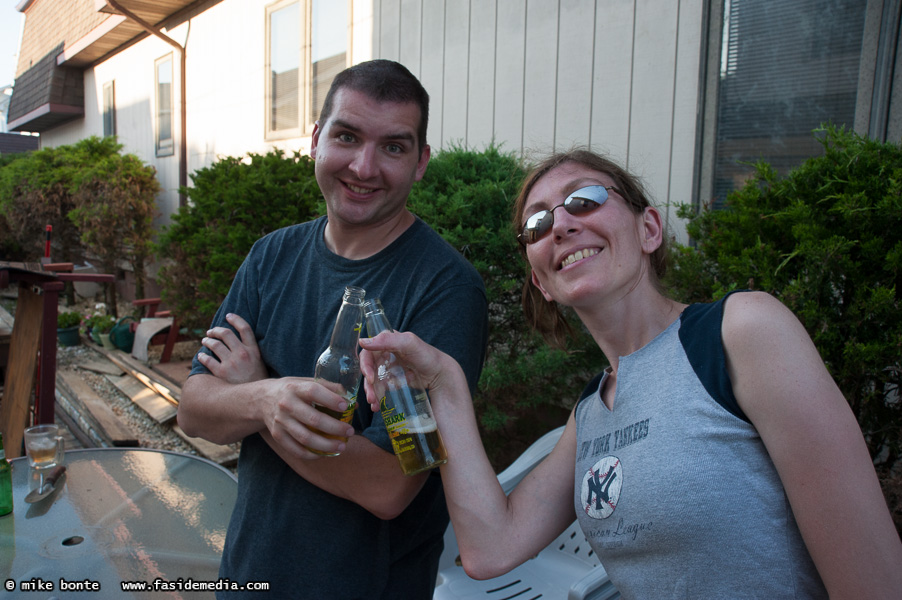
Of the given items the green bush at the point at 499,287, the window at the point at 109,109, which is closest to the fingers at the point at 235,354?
the green bush at the point at 499,287

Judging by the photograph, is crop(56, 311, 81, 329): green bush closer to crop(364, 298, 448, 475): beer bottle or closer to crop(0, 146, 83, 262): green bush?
crop(0, 146, 83, 262): green bush

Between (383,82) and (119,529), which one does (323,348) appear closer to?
(383,82)

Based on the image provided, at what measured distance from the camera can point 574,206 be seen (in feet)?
4.64

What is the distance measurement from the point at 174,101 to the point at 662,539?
37.0 feet

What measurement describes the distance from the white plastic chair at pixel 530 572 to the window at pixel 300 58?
556cm

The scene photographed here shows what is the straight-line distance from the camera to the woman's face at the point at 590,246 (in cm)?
135

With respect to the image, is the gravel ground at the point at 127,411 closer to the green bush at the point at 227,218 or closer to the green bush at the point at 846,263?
the green bush at the point at 227,218

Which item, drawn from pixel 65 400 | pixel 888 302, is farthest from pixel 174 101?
pixel 888 302

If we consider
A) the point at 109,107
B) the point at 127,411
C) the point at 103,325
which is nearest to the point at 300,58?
the point at 127,411

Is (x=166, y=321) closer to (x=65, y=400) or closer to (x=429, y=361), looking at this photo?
(x=65, y=400)

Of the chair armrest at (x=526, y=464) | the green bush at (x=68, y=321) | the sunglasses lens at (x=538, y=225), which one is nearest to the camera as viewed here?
the sunglasses lens at (x=538, y=225)

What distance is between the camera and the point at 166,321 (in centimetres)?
768

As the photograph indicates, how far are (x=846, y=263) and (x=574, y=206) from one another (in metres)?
1.25

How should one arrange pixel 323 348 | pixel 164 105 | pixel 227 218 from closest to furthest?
1. pixel 323 348
2. pixel 227 218
3. pixel 164 105
